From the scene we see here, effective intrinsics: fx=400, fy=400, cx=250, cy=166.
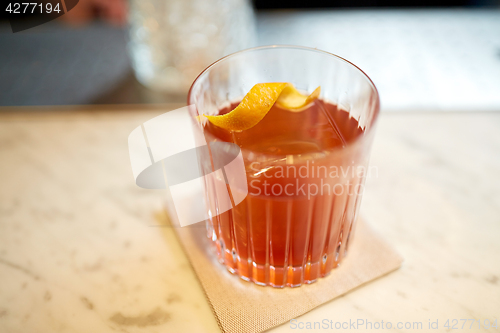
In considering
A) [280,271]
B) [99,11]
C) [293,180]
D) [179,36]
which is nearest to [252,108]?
[293,180]

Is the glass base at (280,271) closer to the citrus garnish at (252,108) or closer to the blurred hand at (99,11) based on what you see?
the citrus garnish at (252,108)

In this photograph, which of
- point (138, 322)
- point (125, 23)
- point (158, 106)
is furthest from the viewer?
point (125, 23)

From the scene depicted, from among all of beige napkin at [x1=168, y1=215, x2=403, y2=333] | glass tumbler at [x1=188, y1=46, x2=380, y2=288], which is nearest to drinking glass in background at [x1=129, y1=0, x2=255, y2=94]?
glass tumbler at [x1=188, y1=46, x2=380, y2=288]

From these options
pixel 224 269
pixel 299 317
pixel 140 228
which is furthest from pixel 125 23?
pixel 299 317

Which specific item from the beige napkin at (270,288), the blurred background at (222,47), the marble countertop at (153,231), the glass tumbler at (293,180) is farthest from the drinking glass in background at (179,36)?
the beige napkin at (270,288)

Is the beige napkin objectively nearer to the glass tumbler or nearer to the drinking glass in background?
the glass tumbler

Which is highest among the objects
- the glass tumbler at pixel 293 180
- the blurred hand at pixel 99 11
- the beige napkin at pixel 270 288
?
the blurred hand at pixel 99 11

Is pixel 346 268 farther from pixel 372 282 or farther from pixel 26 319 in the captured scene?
pixel 26 319
